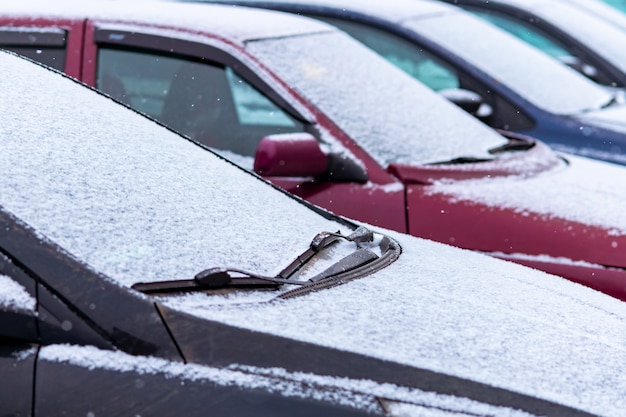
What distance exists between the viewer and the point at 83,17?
447 centimetres

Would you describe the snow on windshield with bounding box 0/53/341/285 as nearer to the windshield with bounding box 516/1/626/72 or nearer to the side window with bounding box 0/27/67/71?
the side window with bounding box 0/27/67/71

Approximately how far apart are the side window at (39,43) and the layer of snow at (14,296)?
8.09 feet

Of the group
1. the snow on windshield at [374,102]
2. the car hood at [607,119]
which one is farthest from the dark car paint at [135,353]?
the car hood at [607,119]

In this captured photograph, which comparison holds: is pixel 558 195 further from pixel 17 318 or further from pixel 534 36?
pixel 534 36

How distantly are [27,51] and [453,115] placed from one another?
64.3 inches

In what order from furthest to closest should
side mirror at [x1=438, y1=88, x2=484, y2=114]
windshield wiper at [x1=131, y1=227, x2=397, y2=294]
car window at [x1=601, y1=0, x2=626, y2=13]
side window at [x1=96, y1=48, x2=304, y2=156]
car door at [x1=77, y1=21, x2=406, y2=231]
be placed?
car window at [x1=601, y1=0, x2=626, y2=13] → side mirror at [x1=438, y1=88, x2=484, y2=114] → side window at [x1=96, y1=48, x2=304, y2=156] → car door at [x1=77, y1=21, x2=406, y2=231] → windshield wiper at [x1=131, y1=227, x2=397, y2=294]

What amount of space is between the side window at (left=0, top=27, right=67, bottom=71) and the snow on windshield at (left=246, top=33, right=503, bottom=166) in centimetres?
70

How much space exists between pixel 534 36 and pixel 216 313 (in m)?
6.49

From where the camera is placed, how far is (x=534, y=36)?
27.0 ft

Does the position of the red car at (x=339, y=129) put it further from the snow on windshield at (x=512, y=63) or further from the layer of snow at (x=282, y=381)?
the layer of snow at (x=282, y=381)

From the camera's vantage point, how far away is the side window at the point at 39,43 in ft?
14.4

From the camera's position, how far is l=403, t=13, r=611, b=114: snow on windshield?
611cm

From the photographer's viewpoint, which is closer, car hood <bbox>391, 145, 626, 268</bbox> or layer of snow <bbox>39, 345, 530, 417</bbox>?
layer of snow <bbox>39, 345, 530, 417</bbox>

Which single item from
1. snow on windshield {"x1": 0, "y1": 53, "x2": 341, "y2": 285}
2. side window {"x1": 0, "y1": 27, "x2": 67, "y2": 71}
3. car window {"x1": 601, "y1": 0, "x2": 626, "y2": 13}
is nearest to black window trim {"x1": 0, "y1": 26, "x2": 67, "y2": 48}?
side window {"x1": 0, "y1": 27, "x2": 67, "y2": 71}
